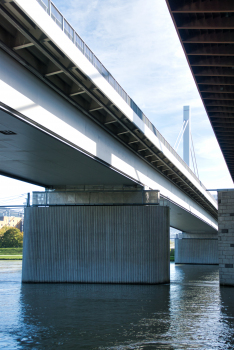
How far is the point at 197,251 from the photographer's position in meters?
63.6

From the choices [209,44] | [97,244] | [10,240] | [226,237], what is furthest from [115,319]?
[10,240]

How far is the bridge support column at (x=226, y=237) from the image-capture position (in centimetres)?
2358

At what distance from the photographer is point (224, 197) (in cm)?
2469

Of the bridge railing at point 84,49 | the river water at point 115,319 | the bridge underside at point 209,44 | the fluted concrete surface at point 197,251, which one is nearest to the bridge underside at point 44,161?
the bridge railing at point 84,49

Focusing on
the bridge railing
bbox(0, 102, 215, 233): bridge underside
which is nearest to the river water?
bbox(0, 102, 215, 233): bridge underside

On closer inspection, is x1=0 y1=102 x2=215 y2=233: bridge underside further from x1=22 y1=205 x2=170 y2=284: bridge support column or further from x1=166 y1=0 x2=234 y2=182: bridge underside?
x1=166 y1=0 x2=234 y2=182: bridge underside

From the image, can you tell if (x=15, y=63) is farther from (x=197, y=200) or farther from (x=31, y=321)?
(x=197, y=200)

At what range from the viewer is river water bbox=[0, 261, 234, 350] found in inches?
374

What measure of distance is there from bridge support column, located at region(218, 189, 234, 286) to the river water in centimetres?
361

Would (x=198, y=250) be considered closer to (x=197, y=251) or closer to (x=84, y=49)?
(x=197, y=251)

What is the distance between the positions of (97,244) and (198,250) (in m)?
42.0

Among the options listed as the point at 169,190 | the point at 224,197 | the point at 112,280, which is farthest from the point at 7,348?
the point at 169,190

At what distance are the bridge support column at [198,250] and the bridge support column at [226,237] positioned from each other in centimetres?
3886

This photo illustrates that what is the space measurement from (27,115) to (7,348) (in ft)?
21.0
